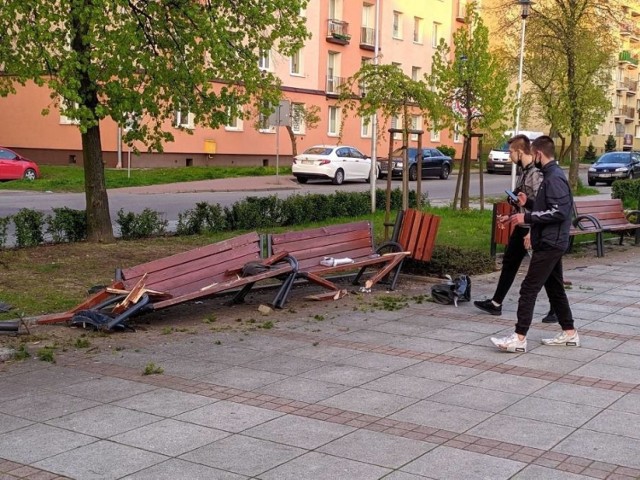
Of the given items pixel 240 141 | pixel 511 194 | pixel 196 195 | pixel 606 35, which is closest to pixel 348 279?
pixel 511 194

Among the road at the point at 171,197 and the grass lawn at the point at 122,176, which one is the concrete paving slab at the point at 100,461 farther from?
the grass lawn at the point at 122,176

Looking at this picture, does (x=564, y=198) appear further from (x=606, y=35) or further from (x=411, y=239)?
(x=606, y=35)

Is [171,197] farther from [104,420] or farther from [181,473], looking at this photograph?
[181,473]

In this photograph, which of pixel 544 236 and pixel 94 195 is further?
pixel 94 195

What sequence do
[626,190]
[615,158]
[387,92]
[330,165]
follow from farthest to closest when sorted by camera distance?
1. [615,158]
2. [330,165]
3. [626,190]
4. [387,92]

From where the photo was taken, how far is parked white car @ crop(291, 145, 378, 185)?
34719 millimetres

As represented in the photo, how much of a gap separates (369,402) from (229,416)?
0.98m

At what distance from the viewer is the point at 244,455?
489 centimetres

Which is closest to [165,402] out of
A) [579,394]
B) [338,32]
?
[579,394]

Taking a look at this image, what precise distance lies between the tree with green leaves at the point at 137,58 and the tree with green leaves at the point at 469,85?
22.5ft

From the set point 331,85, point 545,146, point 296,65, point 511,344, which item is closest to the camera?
point 511,344

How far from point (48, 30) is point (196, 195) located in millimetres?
15784

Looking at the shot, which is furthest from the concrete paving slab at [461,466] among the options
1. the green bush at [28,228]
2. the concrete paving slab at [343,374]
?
the green bush at [28,228]

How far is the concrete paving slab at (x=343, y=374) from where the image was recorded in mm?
6547
